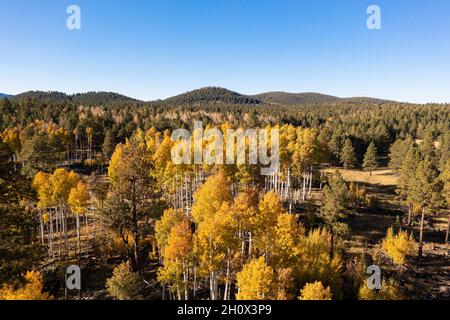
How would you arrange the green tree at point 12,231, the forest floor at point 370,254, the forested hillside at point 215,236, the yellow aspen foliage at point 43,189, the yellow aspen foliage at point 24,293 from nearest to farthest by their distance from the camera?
the green tree at point 12,231 < the yellow aspen foliage at point 24,293 < the forested hillside at point 215,236 < the forest floor at point 370,254 < the yellow aspen foliage at point 43,189

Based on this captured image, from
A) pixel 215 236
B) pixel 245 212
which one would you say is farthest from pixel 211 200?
pixel 215 236

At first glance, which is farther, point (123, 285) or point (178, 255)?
point (178, 255)

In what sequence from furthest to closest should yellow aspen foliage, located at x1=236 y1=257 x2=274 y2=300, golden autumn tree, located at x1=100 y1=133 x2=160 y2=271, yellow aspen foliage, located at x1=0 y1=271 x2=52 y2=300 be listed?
golden autumn tree, located at x1=100 y1=133 x2=160 y2=271 < yellow aspen foliage, located at x1=236 y1=257 x2=274 y2=300 < yellow aspen foliage, located at x1=0 y1=271 x2=52 y2=300

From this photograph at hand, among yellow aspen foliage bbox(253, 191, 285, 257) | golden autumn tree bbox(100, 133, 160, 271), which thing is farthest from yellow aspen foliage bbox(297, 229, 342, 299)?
golden autumn tree bbox(100, 133, 160, 271)

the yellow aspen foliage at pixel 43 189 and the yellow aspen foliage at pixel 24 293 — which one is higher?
the yellow aspen foliage at pixel 43 189

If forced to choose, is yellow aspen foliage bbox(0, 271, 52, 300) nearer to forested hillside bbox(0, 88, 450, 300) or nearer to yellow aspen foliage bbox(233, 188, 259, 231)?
forested hillside bbox(0, 88, 450, 300)

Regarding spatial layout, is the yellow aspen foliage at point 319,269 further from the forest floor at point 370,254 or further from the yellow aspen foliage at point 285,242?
the forest floor at point 370,254

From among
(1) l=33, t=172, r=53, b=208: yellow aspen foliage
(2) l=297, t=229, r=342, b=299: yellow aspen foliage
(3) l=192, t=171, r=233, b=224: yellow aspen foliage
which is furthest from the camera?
(1) l=33, t=172, r=53, b=208: yellow aspen foliage

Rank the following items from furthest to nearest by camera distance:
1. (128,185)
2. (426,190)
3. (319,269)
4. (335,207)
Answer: (426,190)
(335,207)
(319,269)
(128,185)

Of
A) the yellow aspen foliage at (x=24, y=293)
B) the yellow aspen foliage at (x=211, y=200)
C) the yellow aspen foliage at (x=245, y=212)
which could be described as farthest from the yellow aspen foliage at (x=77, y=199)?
the yellow aspen foliage at (x=245, y=212)

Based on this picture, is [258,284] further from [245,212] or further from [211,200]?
[211,200]

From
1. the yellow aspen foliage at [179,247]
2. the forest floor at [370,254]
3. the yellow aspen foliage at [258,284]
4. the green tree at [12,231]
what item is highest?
the green tree at [12,231]
